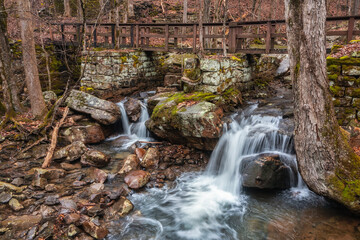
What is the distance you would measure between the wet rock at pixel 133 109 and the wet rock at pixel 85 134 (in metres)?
1.50

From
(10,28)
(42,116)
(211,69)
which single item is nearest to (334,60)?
(211,69)

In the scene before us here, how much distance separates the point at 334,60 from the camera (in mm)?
7062

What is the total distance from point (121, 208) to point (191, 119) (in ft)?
11.0

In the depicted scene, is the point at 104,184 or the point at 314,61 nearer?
the point at 314,61

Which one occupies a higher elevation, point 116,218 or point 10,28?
point 10,28

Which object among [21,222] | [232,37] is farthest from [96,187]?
[232,37]

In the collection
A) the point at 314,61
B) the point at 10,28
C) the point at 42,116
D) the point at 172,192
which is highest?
the point at 10,28

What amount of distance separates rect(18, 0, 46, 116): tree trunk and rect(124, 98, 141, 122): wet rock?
3.19m

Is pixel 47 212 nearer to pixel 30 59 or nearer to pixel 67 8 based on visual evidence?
pixel 30 59

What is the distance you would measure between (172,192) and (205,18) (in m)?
10.0

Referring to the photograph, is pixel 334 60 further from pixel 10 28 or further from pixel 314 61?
pixel 10 28

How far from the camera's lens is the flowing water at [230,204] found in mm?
5191

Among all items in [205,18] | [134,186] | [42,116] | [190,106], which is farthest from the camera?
[205,18]

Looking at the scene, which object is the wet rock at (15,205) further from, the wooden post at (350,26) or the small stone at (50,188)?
the wooden post at (350,26)
